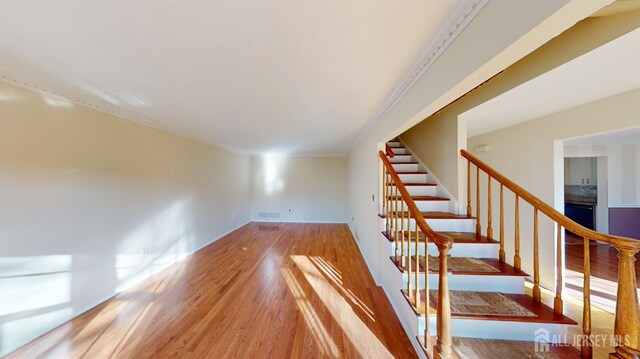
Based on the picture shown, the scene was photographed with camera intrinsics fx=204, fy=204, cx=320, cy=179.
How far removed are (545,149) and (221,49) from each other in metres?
3.57

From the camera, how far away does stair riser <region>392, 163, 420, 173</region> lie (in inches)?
142

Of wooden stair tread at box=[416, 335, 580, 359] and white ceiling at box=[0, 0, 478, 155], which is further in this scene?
wooden stair tread at box=[416, 335, 580, 359]

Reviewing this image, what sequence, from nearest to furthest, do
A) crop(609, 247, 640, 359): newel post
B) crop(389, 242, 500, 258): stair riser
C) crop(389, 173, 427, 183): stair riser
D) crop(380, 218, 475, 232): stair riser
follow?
crop(609, 247, 640, 359): newel post, crop(389, 242, 500, 258): stair riser, crop(380, 218, 475, 232): stair riser, crop(389, 173, 427, 183): stair riser

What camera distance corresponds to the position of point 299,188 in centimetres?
636

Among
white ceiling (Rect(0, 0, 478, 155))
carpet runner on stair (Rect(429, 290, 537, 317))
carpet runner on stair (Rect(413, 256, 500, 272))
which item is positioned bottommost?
carpet runner on stair (Rect(429, 290, 537, 317))

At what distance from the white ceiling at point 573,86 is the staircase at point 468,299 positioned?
4.11ft

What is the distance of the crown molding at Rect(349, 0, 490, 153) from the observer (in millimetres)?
937

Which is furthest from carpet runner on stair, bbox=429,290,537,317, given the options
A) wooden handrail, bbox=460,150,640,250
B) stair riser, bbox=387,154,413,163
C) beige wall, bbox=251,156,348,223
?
beige wall, bbox=251,156,348,223

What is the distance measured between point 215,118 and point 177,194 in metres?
1.63

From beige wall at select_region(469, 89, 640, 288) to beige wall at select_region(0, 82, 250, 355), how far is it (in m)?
4.87

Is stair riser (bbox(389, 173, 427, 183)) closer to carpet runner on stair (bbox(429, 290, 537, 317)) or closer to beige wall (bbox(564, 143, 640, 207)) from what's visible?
carpet runner on stair (bbox(429, 290, 537, 317))

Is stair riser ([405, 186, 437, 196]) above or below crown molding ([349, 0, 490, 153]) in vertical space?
below

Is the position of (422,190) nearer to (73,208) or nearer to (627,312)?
(627,312)

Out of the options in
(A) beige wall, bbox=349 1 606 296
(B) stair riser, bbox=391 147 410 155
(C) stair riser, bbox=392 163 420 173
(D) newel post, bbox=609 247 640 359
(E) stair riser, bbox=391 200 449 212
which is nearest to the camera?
(A) beige wall, bbox=349 1 606 296
